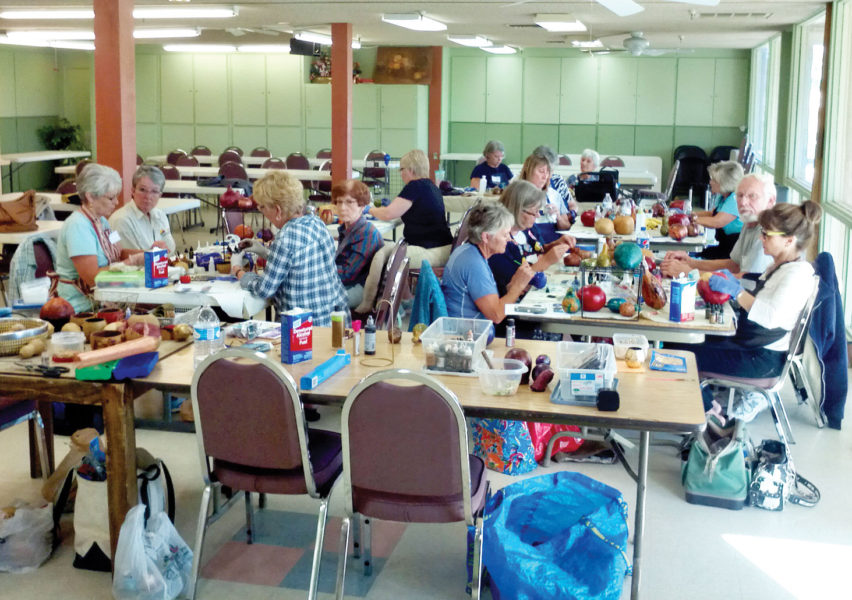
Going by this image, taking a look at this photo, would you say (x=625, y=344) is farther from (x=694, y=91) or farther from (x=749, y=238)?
(x=694, y=91)

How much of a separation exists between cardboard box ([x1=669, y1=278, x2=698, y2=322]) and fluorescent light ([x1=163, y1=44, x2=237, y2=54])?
42.7ft

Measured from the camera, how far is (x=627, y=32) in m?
13.0

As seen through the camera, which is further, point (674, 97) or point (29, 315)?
point (674, 97)

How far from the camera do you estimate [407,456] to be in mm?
3000

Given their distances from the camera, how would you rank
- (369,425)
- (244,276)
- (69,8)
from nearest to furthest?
1. (369,425)
2. (244,276)
3. (69,8)

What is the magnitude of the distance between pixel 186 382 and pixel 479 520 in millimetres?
1136

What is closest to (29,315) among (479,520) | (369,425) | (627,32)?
(369,425)

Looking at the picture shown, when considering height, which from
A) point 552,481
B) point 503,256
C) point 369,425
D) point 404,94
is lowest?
point 552,481

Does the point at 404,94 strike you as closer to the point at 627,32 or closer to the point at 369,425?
the point at 627,32

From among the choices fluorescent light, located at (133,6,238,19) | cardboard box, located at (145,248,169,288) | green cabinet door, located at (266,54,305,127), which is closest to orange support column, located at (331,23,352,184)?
fluorescent light, located at (133,6,238,19)

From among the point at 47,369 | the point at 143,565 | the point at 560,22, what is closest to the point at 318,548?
the point at 143,565

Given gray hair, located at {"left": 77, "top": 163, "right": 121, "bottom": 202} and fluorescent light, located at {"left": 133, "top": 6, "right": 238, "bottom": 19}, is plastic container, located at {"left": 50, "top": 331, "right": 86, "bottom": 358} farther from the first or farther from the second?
fluorescent light, located at {"left": 133, "top": 6, "right": 238, "bottom": 19}

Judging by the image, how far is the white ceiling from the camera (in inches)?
363

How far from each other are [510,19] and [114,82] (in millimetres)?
4894
